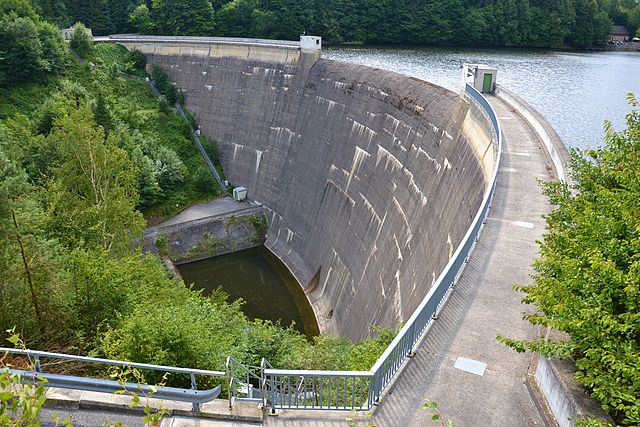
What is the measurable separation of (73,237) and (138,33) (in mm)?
41347

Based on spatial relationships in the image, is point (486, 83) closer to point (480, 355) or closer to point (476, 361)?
point (480, 355)

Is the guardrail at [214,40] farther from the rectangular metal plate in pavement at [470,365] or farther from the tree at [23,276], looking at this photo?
the rectangular metal plate in pavement at [470,365]

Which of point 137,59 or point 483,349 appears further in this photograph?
point 137,59

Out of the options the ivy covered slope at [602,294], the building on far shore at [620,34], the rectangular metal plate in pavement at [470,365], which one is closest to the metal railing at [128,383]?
the rectangular metal plate in pavement at [470,365]

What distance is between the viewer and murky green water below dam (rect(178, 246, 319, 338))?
85.2 ft

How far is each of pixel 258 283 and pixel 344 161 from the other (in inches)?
325

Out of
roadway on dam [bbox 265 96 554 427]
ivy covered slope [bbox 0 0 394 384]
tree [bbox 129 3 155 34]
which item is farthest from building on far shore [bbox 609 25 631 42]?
roadway on dam [bbox 265 96 554 427]

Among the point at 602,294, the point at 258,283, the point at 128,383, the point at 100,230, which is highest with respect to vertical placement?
the point at 602,294

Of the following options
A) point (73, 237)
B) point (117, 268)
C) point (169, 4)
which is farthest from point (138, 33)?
point (117, 268)

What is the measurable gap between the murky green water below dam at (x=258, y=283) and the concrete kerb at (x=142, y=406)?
1676 cm


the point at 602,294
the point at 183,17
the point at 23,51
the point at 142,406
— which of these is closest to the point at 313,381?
the point at 142,406

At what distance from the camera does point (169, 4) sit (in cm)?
4997

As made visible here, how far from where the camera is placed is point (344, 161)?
28.3m

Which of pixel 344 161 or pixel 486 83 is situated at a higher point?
pixel 486 83
